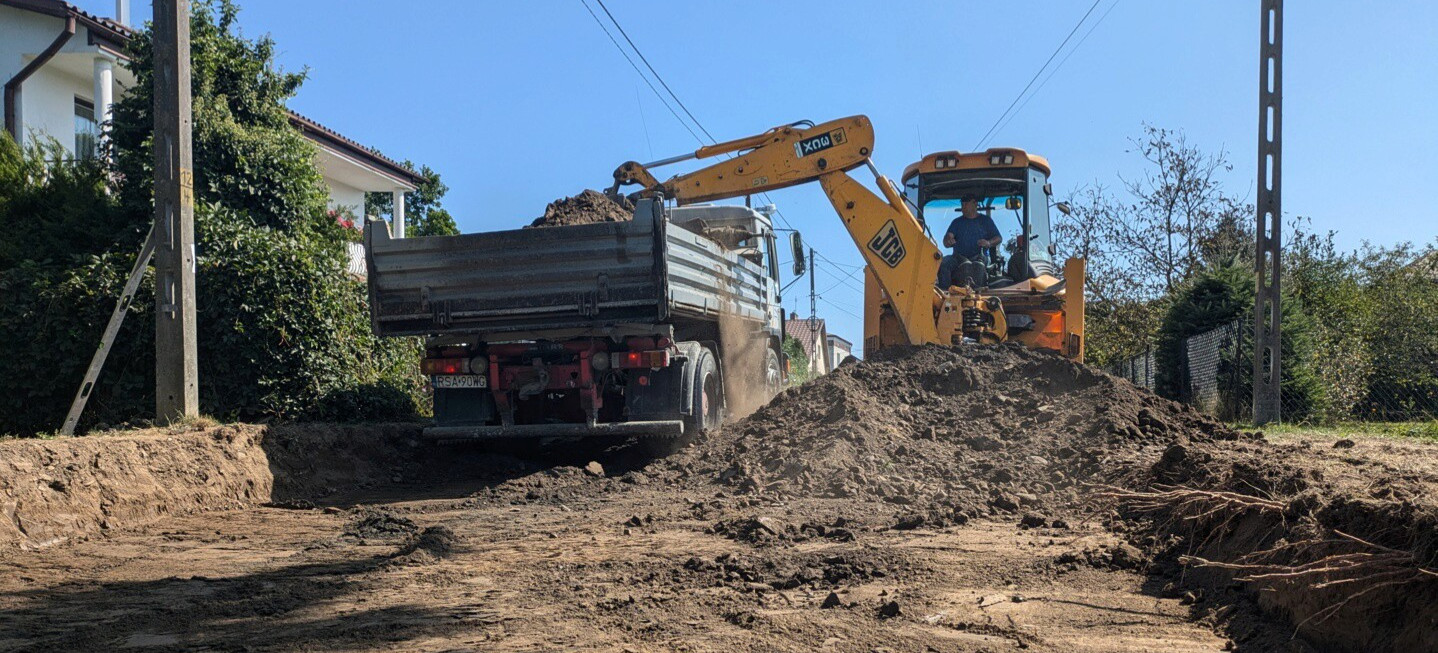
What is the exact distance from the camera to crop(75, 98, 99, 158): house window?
18.2 meters

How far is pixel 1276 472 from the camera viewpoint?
5.91 meters

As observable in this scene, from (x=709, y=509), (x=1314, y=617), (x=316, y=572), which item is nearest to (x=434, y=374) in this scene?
(x=709, y=509)

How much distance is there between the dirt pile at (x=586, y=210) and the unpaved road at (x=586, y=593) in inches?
255

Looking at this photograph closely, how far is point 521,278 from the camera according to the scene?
32.7ft

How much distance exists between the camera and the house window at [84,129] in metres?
18.2

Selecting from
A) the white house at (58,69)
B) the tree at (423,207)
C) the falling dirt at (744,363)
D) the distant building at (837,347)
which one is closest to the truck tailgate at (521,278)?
the falling dirt at (744,363)

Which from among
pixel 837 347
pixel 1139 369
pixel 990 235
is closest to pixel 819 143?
pixel 990 235

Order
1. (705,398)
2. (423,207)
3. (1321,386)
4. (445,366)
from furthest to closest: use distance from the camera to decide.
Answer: (423,207) → (1321,386) → (705,398) → (445,366)

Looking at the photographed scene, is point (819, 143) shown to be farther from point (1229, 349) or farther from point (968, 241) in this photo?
point (1229, 349)

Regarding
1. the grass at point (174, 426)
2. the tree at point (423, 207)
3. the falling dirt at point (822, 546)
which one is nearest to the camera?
the falling dirt at point (822, 546)

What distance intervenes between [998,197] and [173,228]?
9552mm

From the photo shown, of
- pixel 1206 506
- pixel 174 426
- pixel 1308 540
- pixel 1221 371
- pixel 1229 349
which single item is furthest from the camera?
pixel 1221 371

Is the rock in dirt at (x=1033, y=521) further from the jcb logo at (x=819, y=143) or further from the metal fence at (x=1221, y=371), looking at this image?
the metal fence at (x=1221, y=371)

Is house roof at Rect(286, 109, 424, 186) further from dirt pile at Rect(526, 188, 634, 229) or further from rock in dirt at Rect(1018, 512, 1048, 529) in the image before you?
rock in dirt at Rect(1018, 512, 1048, 529)
